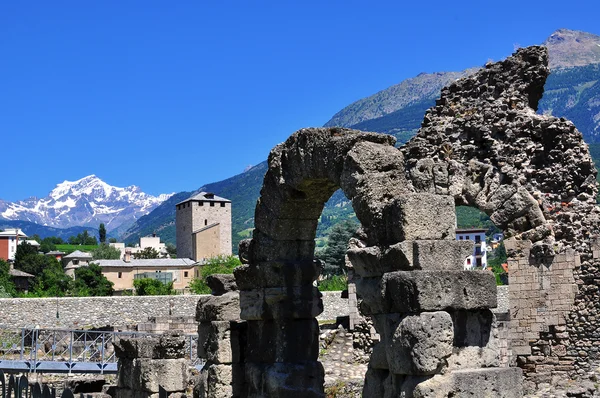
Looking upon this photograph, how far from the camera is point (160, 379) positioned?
1308cm

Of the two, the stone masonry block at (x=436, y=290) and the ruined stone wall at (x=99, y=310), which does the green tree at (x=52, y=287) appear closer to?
the ruined stone wall at (x=99, y=310)

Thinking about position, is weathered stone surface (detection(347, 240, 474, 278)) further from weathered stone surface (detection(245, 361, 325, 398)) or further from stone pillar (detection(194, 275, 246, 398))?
stone pillar (detection(194, 275, 246, 398))

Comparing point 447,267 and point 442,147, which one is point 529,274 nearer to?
point 442,147

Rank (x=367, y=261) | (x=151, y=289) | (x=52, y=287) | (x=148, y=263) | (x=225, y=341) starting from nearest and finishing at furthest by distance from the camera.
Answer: (x=367, y=261) < (x=225, y=341) < (x=151, y=289) < (x=52, y=287) < (x=148, y=263)

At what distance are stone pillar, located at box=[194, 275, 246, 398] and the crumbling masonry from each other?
0.13 feet

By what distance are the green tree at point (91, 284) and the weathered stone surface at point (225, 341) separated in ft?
169

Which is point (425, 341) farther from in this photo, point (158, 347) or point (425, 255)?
point (158, 347)

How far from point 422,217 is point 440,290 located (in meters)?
0.77

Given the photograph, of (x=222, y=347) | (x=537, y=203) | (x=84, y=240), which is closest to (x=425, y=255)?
(x=222, y=347)

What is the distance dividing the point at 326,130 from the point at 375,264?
1.91 meters

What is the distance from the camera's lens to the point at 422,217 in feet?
27.7

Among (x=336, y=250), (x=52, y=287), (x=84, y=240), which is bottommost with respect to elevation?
(x=52, y=287)

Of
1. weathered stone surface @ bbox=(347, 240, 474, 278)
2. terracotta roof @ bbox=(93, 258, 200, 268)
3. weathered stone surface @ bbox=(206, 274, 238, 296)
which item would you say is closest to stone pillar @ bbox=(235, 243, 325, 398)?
weathered stone surface @ bbox=(206, 274, 238, 296)

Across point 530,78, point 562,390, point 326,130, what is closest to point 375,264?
point 326,130
